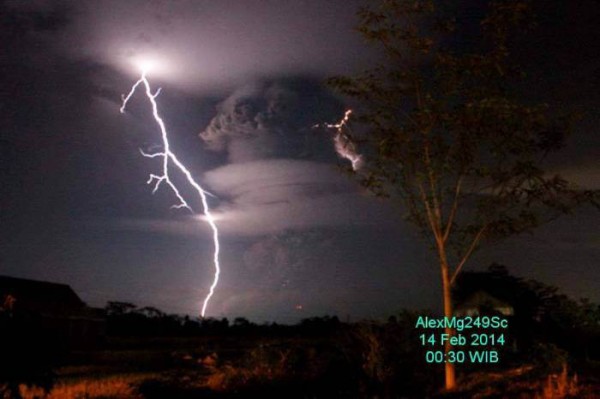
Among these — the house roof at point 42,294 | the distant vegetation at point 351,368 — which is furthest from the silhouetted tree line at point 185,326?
the distant vegetation at point 351,368

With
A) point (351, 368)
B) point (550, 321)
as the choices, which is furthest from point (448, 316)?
point (550, 321)

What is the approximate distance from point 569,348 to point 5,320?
18.9m

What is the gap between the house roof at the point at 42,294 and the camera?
34.0 m

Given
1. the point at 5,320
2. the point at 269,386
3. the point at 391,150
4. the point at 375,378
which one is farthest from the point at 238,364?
the point at 5,320

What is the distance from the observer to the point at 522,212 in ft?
48.2

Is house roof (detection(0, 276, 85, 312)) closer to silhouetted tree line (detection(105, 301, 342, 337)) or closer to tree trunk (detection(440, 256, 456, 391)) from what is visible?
silhouetted tree line (detection(105, 301, 342, 337))

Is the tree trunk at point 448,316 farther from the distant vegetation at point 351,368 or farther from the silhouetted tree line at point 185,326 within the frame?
the silhouetted tree line at point 185,326

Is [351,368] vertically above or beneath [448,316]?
beneath

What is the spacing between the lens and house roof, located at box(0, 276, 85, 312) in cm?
3404

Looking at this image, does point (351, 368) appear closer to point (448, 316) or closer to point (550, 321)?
point (448, 316)

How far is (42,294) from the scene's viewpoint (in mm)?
36375

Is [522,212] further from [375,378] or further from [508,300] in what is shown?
[508,300]

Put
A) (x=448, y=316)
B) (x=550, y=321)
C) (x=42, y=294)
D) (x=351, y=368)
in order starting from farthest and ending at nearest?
(x=42, y=294) → (x=550, y=321) → (x=351, y=368) → (x=448, y=316)

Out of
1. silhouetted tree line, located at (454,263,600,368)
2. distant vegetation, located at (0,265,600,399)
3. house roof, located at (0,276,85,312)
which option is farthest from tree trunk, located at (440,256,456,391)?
house roof, located at (0,276,85,312)
